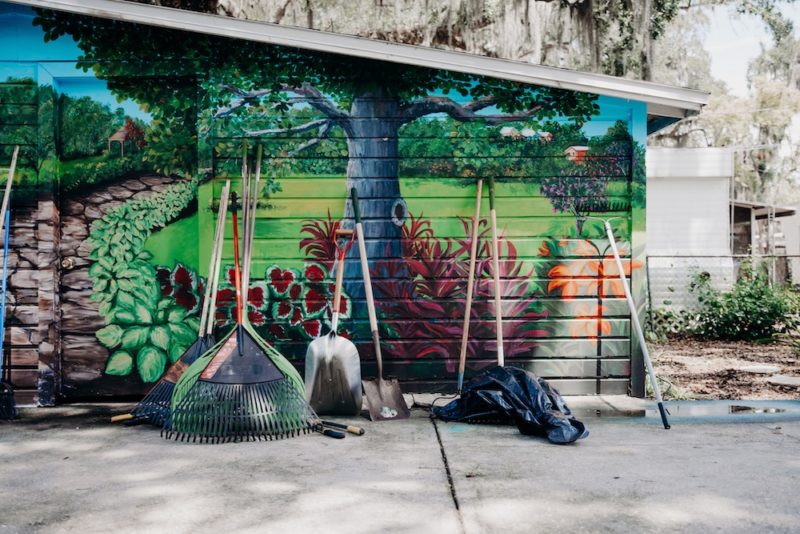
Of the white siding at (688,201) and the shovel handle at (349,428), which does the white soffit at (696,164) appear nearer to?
the white siding at (688,201)

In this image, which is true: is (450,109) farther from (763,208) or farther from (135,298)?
(763,208)

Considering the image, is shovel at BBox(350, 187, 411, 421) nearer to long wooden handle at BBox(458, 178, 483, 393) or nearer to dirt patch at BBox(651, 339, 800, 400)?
long wooden handle at BBox(458, 178, 483, 393)

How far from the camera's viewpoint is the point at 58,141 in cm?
589

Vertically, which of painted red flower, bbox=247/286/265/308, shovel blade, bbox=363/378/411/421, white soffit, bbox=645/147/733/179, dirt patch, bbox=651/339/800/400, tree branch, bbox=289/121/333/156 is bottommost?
dirt patch, bbox=651/339/800/400

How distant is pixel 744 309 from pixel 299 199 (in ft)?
25.5

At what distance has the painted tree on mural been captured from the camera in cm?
584

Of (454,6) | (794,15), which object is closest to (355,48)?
(454,6)

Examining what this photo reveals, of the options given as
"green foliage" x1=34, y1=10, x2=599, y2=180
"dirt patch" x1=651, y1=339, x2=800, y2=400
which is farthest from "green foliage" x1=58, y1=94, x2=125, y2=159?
"dirt patch" x1=651, y1=339, x2=800, y2=400

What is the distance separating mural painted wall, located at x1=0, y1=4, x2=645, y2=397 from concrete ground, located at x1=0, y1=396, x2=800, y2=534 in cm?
102

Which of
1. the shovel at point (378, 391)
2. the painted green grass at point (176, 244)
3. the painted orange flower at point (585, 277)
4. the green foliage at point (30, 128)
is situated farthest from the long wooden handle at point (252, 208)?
the painted orange flower at point (585, 277)

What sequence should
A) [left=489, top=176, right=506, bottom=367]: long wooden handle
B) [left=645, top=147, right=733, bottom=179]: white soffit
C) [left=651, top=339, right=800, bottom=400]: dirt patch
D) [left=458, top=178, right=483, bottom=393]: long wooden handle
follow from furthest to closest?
[left=645, top=147, right=733, bottom=179]: white soffit, [left=651, top=339, right=800, bottom=400]: dirt patch, [left=458, top=178, right=483, bottom=393]: long wooden handle, [left=489, top=176, right=506, bottom=367]: long wooden handle

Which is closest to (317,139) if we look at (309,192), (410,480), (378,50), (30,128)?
(309,192)

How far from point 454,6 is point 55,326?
37.3 feet

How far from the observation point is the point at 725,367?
329 inches
